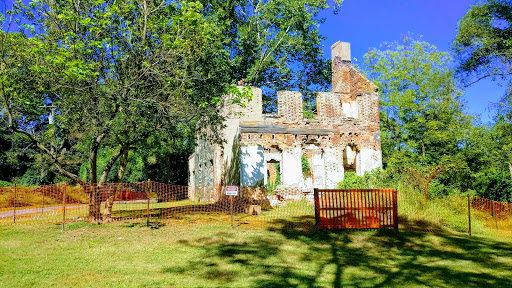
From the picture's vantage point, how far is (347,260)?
8.00 meters

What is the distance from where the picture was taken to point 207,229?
35.8 ft

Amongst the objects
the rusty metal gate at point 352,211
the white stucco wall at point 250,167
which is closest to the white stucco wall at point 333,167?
the white stucco wall at point 250,167

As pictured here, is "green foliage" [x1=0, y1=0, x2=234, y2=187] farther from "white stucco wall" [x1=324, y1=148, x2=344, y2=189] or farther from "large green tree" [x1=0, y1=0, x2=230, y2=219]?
"white stucco wall" [x1=324, y1=148, x2=344, y2=189]

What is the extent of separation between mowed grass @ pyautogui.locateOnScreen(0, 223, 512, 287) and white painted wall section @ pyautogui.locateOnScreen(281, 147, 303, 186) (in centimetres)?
726

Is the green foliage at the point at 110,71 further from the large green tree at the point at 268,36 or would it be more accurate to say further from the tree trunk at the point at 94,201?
the large green tree at the point at 268,36

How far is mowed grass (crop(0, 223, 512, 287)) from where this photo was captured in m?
6.47

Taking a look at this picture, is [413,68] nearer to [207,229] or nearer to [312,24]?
[312,24]

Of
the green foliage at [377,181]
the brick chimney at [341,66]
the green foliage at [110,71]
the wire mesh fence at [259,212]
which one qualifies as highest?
the brick chimney at [341,66]

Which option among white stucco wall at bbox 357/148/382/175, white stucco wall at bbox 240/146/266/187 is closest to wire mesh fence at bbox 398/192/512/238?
white stucco wall at bbox 240/146/266/187

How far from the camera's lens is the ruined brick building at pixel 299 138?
17734 millimetres

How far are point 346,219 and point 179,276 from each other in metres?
5.92

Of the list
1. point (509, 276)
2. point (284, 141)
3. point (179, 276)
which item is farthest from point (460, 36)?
point (179, 276)

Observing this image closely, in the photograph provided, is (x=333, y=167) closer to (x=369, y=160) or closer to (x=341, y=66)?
(x=369, y=160)

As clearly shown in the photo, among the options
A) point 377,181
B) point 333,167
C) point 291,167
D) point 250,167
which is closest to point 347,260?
point 377,181
